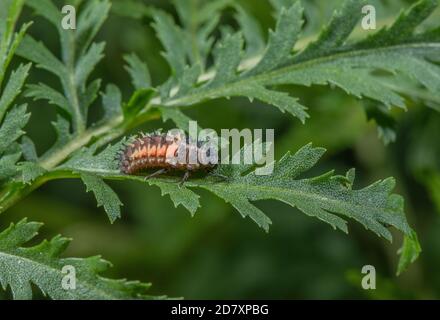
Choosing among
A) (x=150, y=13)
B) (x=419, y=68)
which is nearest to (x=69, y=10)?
(x=150, y=13)

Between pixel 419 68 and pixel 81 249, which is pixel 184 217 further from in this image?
pixel 419 68

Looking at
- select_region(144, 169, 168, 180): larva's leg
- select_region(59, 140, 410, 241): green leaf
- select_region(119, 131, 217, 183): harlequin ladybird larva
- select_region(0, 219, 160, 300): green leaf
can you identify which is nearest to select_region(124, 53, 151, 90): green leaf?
select_region(119, 131, 217, 183): harlequin ladybird larva

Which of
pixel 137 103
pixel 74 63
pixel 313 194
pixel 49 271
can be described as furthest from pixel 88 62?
pixel 313 194

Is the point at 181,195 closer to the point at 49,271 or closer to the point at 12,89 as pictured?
the point at 49,271

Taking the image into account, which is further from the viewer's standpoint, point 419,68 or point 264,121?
point 264,121

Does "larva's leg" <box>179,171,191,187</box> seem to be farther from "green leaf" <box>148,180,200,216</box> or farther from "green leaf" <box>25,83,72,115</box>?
"green leaf" <box>25,83,72,115</box>

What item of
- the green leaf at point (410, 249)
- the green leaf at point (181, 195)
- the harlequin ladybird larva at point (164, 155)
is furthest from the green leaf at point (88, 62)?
the green leaf at point (410, 249)

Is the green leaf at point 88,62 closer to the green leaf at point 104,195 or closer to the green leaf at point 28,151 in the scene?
the green leaf at point 28,151
